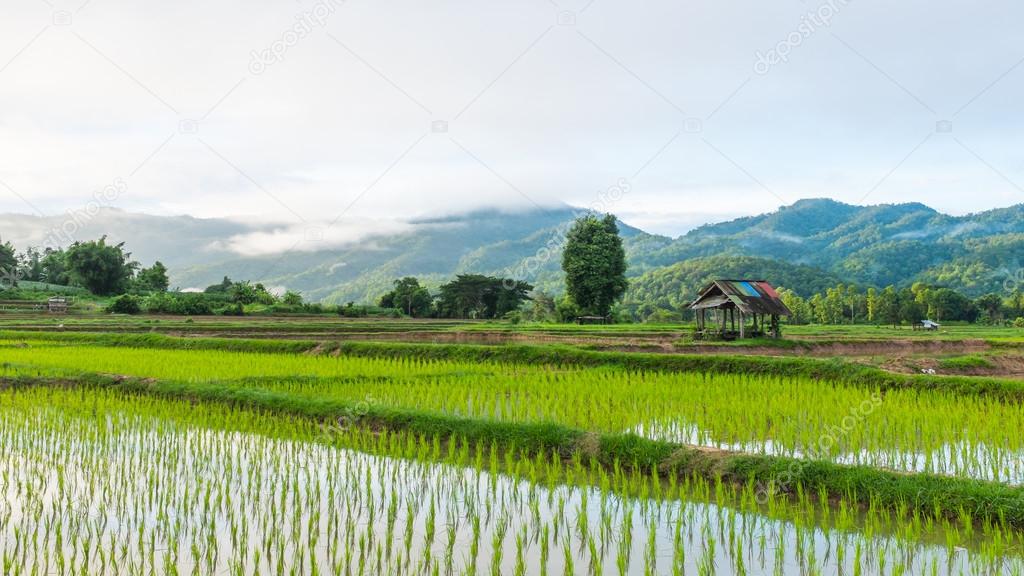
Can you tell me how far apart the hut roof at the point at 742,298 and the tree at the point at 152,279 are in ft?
154

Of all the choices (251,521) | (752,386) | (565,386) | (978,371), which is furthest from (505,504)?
(978,371)

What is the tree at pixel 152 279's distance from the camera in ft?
186

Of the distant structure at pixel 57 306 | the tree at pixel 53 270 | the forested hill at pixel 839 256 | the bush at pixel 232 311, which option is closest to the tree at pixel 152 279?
the tree at pixel 53 270

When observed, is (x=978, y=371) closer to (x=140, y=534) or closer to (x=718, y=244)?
(x=140, y=534)

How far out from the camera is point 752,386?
39.6 feet

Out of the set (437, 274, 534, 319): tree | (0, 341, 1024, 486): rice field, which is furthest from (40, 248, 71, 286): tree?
(0, 341, 1024, 486): rice field

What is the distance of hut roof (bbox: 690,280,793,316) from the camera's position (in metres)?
23.3

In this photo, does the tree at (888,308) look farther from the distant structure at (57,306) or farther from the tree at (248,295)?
the distant structure at (57,306)

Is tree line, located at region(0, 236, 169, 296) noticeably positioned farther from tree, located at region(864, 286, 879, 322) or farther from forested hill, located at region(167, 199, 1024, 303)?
tree, located at region(864, 286, 879, 322)

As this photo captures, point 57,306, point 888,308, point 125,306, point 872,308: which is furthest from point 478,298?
point 872,308

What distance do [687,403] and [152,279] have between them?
57.5 metres

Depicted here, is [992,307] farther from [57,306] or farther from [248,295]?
[57,306]

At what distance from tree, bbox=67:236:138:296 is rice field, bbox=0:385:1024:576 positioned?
5079cm

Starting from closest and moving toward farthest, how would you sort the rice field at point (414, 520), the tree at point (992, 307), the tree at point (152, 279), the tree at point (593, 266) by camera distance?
1. the rice field at point (414, 520)
2. the tree at point (593, 266)
3. the tree at point (992, 307)
4. the tree at point (152, 279)
